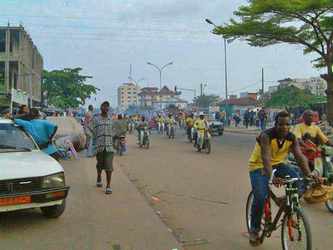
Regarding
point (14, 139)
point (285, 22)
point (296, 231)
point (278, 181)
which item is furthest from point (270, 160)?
point (285, 22)

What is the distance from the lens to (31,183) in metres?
6.36

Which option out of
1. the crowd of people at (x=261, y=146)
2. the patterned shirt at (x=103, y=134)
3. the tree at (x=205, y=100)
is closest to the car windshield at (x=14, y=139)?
the crowd of people at (x=261, y=146)

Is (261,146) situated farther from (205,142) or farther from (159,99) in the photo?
(159,99)

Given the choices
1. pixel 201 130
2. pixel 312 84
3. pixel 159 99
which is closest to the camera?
pixel 201 130

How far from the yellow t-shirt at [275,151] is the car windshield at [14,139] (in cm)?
370

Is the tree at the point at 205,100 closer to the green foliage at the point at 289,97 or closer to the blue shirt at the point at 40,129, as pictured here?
the green foliage at the point at 289,97

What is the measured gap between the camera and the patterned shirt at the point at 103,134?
936cm

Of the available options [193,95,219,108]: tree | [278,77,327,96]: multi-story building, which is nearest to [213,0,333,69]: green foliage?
[278,77,327,96]: multi-story building

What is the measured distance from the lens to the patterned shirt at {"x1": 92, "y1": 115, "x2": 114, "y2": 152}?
936 centimetres

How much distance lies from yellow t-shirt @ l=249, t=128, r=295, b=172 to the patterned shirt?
4248mm

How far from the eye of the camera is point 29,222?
696cm

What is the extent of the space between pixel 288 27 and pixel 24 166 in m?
27.2

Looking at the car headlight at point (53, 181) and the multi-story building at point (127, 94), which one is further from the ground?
the multi-story building at point (127, 94)

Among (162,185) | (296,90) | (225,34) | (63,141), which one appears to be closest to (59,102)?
(296,90)
